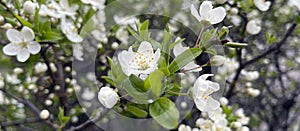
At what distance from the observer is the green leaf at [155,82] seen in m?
0.60

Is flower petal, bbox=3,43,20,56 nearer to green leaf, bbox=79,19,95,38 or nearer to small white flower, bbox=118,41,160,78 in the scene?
green leaf, bbox=79,19,95,38

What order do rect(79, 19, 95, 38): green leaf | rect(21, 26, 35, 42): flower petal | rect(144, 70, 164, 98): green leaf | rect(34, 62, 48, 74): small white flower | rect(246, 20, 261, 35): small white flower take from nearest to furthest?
1. rect(144, 70, 164, 98): green leaf
2. rect(21, 26, 35, 42): flower petal
3. rect(79, 19, 95, 38): green leaf
4. rect(246, 20, 261, 35): small white flower
5. rect(34, 62, 48, 74): small white flower

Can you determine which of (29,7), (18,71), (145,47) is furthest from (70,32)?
(18,71)

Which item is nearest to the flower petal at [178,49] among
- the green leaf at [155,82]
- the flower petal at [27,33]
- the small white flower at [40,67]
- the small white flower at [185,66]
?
the small white flower at [185,66]

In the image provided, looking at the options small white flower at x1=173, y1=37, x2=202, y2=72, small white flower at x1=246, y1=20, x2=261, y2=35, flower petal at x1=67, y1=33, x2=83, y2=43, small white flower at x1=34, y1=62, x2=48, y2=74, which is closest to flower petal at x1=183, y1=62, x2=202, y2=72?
small white flower at x1=173, y1=37, x2=202, y2=72

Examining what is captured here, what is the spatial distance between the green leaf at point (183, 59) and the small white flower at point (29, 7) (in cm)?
51

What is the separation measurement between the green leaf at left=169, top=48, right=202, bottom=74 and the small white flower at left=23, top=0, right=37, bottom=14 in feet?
1.68

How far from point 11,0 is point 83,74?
38 cm

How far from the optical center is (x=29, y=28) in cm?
93

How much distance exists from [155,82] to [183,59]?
0.08 metres

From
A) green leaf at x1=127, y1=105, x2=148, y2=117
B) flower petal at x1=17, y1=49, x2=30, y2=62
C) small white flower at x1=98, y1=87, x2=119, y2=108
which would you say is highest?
small white flower at x1=98, y1=87, x2=119, y2=108

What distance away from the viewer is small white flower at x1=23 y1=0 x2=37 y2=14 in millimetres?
986

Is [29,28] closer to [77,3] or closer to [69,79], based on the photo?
[77,3]

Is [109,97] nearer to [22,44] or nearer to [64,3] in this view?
[22,44]
